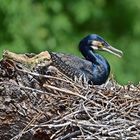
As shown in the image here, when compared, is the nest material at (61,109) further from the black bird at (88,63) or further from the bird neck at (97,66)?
the bird neck at (97,66)

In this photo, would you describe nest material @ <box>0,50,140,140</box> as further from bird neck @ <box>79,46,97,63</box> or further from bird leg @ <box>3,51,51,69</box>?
A: bird neck @ <box>79,46,97,63</box>

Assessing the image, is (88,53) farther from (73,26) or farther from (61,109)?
(73,26)

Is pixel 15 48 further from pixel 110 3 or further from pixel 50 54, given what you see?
pixel 50 54

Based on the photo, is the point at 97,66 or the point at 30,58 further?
the point at 97,66

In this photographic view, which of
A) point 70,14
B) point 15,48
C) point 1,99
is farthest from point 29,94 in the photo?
point 70,14

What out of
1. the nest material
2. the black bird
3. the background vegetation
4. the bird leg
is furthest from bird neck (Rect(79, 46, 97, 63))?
the background vegetation

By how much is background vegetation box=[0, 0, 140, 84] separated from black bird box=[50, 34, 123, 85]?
3.10 meters

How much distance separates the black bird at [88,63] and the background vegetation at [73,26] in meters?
3.10

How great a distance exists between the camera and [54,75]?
8320mm

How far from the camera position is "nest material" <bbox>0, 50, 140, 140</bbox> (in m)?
7.73

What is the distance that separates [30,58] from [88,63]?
0.69 m

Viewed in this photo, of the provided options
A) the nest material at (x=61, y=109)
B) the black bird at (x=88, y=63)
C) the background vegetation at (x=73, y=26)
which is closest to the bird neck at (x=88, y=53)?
the black bird at (x=88, y=63)

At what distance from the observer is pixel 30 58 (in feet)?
28.6

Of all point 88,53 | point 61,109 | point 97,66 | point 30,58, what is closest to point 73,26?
point 88,53
